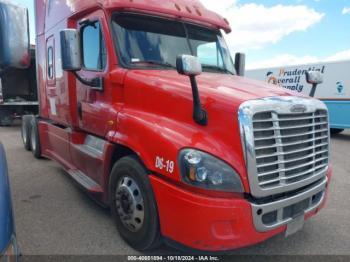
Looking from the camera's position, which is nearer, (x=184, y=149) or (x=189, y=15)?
(x=184, y=149)

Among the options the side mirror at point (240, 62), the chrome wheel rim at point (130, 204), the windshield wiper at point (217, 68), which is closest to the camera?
the chrome wheel rim at point (130, 204)

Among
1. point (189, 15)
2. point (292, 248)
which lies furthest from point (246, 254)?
point (189, 15)

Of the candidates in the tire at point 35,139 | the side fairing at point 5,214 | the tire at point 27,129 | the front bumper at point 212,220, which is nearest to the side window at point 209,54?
the front bumper at point 212,220

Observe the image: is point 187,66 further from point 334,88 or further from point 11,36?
point 334,88

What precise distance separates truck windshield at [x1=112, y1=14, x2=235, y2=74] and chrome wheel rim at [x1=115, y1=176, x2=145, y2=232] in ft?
4.41

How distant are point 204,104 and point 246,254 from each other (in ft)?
5.40

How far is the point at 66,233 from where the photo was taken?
4012 millimetres

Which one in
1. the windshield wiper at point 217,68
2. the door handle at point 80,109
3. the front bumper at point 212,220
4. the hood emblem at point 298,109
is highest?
the windshield wiper at point 217,68

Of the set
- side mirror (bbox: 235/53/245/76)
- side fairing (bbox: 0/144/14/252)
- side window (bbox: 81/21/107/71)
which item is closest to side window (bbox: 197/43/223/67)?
side mirror (bbox: 235/53/245/76)

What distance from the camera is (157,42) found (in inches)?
164

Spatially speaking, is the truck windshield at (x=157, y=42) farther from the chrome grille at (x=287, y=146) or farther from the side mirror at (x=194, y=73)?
the chrome grille at (x=287, y=146)

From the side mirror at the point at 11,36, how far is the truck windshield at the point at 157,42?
113 cm

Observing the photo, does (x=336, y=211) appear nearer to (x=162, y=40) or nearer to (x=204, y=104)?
(x=204, y=104)

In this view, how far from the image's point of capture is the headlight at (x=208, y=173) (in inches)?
112
